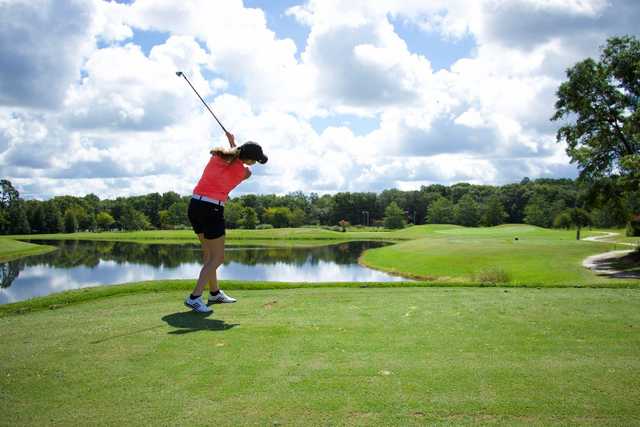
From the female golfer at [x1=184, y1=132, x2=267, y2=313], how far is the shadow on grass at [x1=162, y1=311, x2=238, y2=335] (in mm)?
422

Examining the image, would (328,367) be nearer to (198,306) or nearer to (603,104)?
(198,306)

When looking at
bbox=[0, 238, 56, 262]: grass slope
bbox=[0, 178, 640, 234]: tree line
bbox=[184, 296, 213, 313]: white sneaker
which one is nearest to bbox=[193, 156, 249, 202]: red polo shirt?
bbox=[184, 296, 213, 313]: white sneaker

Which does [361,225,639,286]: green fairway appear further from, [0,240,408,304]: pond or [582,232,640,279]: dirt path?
[0,240,408,304]: pond

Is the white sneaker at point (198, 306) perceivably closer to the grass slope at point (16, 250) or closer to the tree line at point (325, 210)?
the grass slope at point (16, 250)

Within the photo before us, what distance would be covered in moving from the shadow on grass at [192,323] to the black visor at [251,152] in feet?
8.02

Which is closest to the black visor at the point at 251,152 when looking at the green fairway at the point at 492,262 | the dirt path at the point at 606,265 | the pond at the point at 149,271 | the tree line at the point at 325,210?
the pond at the point at 149,271

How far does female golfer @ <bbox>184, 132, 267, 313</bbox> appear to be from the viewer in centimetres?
752

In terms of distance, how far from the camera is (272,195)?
18000cm

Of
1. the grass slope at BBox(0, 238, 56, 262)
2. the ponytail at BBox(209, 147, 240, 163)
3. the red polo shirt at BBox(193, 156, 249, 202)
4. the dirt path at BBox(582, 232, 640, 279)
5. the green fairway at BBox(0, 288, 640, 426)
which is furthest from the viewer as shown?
the grass slope at BBox(0, 238, 56, 262)

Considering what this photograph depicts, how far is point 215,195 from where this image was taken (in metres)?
7.55

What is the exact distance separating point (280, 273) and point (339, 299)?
31.1 metres

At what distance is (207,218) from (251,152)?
121cm

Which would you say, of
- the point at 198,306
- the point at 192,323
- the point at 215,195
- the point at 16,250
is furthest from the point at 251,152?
the point at 16,250

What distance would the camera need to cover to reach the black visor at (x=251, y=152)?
25.1 feet
